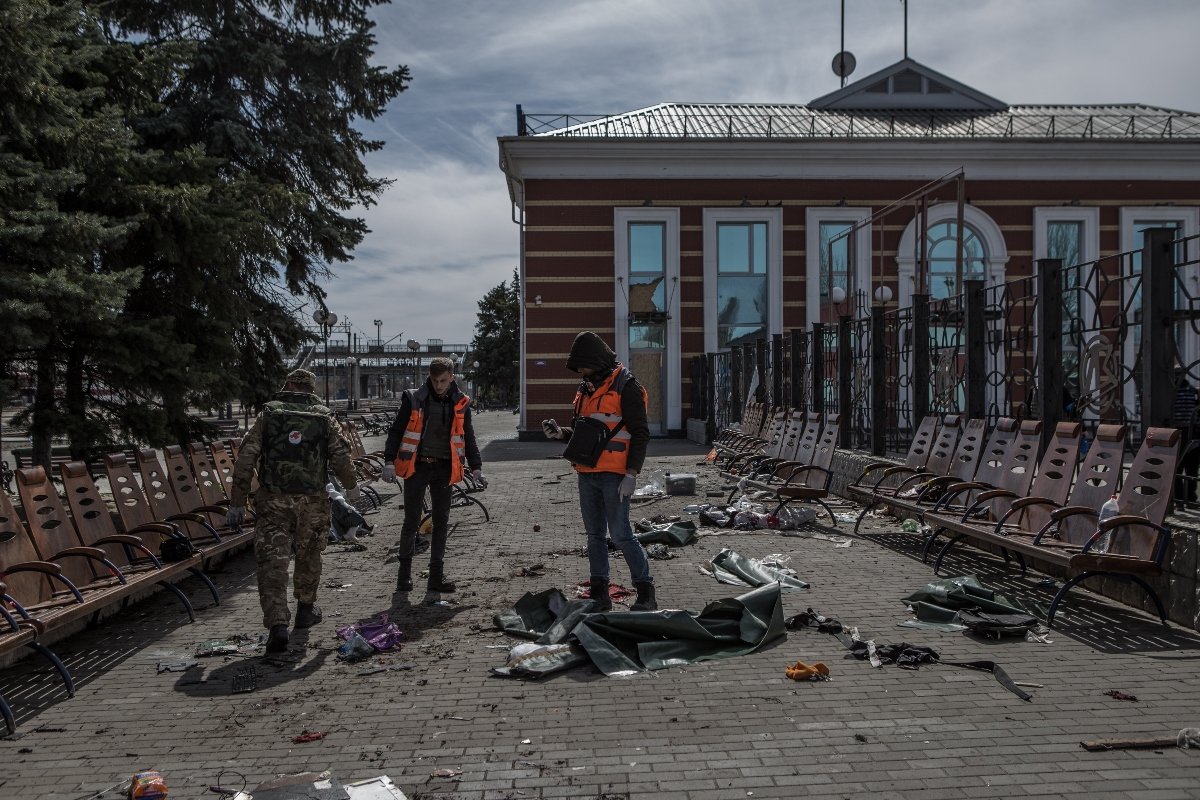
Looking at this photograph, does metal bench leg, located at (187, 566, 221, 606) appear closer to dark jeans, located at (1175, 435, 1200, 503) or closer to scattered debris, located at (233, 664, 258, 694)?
scattered debris, located at (233, 664, 258, 694)

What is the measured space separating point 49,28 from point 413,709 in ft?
23.2

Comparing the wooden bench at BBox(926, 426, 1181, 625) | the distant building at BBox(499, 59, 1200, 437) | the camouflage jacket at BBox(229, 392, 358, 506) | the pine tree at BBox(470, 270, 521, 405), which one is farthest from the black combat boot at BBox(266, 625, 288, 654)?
the pine tree at BBox(470, 270, 521, 405)

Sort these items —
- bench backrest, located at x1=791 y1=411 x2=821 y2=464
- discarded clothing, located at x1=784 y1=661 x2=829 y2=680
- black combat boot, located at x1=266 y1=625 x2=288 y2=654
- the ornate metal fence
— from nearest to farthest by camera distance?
discarded clothing, located at x1=784 y1=661 x2=829 y2=680, black combat boot, located at x1=266 y1=625 x2=288 y2=654, the ornate metal fence, bench backrest, located at x1=791 y1=411 x2=821 y2=464

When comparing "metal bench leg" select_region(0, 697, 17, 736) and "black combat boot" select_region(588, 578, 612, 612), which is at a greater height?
"black combat boot" select_region(588, 578, 612, 612)

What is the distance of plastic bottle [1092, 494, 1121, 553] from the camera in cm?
677

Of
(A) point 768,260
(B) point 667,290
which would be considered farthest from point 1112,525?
(A) point 768,260

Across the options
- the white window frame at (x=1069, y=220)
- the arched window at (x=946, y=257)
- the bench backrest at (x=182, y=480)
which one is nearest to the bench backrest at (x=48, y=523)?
the bench backrest at (x=182, y=480)

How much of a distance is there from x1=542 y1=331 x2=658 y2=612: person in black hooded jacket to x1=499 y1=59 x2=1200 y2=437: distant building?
944 inches

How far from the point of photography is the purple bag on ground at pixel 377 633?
20.2 feet

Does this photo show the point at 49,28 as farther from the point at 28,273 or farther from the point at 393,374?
the point at 393,374

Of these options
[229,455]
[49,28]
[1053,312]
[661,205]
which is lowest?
[229,455]

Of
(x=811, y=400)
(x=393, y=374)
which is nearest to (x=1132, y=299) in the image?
(x=811, y=400)

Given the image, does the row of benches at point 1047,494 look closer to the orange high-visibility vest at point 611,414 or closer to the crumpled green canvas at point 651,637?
the crumpled green canvas at point 651,637

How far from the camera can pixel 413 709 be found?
495 cm
